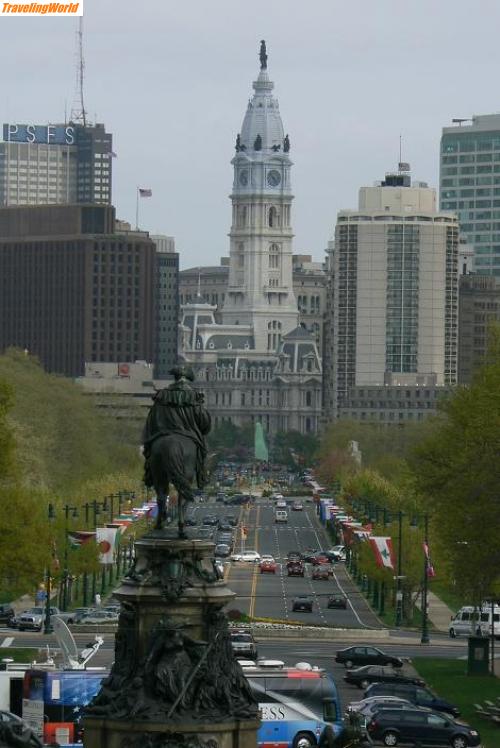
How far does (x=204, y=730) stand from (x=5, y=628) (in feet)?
237

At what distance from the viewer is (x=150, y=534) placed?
33.9 meters

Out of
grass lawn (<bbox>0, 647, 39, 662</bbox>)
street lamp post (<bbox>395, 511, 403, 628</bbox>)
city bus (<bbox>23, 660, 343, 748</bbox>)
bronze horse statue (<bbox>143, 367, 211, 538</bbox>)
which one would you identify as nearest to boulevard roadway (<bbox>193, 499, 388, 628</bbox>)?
street lamp post (<bbox>395, 511, 403, 628</bbox>)

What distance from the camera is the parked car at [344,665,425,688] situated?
7612 cm

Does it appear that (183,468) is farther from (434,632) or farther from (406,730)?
(434,632)

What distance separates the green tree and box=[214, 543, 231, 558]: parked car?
59.4m

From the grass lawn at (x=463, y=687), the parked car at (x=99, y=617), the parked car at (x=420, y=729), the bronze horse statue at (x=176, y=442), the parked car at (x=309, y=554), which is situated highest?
the bronze horse statue at (x=176, y=442)

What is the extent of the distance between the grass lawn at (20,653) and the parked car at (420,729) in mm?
17705

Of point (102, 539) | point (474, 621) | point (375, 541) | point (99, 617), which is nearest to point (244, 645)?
point (99, 617)

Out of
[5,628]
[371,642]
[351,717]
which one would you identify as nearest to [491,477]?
[371,642]

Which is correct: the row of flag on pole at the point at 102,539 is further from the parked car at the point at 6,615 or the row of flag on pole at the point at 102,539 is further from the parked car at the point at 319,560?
the parked car at the point at 319,560

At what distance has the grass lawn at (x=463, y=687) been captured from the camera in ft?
220

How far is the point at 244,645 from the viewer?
79062 mm

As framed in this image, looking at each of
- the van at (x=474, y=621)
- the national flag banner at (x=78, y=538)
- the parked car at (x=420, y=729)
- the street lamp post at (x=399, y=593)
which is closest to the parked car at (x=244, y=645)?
the parked car at (x=420, y=729)

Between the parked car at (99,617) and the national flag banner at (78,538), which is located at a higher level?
Answer: the national flag banner at (78,538)
